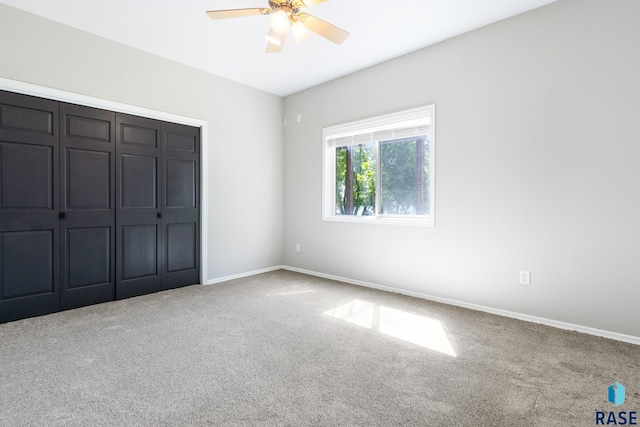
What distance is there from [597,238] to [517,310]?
36.0 inches

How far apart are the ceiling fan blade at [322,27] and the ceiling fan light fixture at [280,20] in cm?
12

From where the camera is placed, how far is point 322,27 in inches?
97.1

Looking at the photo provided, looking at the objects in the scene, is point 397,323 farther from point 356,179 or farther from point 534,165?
point 356,179

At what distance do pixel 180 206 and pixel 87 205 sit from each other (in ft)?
3.26

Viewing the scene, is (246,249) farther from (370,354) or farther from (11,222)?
(370,354)

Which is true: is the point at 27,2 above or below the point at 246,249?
above

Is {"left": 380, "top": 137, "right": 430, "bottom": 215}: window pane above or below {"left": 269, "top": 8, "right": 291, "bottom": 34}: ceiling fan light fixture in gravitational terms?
below

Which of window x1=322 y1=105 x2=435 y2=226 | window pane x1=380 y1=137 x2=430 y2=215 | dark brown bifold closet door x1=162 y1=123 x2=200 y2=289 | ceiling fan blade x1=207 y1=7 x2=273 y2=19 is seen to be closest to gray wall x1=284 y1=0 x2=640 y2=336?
window x1=322 y1=105 x2=435 y2=226

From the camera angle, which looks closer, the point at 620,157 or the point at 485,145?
the point at 620,157

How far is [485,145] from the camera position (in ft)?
10.4

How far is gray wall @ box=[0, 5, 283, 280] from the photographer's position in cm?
Result: 299

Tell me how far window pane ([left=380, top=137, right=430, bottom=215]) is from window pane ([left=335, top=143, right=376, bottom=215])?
0.18 metres

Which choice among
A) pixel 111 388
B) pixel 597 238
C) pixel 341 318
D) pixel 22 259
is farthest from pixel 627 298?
pixel 22 259

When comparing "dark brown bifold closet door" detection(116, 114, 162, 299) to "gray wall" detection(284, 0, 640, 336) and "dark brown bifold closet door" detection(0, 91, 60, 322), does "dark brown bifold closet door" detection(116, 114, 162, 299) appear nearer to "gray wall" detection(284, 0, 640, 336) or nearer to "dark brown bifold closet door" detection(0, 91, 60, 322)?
"dark brown bifold closet door" detection(0, 91, 60, 322)
